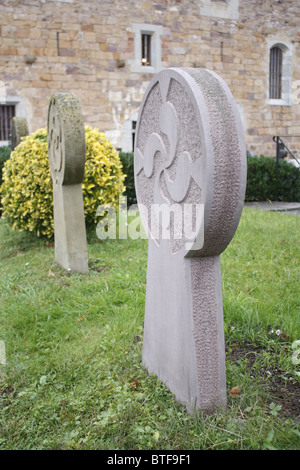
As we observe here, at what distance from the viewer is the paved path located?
752 centimetres

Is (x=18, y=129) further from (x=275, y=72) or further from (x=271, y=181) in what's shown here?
(x=275, y=72)

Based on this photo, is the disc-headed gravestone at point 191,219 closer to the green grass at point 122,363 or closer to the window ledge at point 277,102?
the green grass at point 122,363

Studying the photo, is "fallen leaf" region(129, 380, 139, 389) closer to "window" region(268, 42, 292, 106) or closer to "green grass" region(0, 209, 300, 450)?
"green grass" region(0, 209, 300, 450)

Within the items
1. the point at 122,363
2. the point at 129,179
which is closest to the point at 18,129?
the point at 129,179

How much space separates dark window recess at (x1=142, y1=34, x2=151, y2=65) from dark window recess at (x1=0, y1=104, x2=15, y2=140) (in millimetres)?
4339

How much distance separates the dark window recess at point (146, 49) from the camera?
13273mm

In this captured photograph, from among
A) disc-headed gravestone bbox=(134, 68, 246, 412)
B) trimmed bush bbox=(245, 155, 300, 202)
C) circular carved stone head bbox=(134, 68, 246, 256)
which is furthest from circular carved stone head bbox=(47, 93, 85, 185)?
trimmed bush bbox=(245, 155, 300, 202)

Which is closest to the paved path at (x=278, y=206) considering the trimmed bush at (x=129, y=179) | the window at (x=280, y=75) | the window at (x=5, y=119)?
the trimmed bush at (x=129, y=179)

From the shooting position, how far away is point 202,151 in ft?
5.47

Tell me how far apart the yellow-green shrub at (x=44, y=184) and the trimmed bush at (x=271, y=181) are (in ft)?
13.4

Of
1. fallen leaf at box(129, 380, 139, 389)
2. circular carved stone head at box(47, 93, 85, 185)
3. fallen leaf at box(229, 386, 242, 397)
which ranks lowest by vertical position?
fallen leaf at box(129, 380, 139, 389)

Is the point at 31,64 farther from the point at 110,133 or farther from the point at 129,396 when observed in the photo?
the point at 129,396

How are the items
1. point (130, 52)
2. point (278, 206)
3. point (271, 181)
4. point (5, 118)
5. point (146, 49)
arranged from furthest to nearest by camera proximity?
point (146, 49) → point (130, 52) → point (5, 118) → point (271, 181) → point (278, 206)

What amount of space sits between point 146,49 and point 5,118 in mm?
4842
